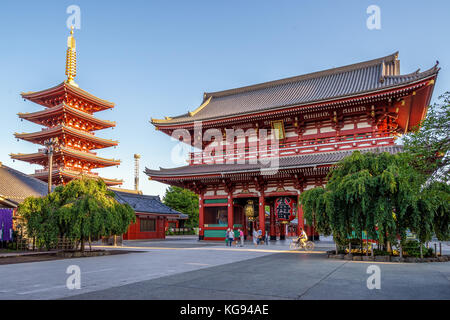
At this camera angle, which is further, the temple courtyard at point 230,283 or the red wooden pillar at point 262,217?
the red wooden pillar at point 262,217

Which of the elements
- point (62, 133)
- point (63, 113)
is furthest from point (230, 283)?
point (63, 113)

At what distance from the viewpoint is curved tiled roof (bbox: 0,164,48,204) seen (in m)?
22.5

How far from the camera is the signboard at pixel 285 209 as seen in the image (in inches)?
957

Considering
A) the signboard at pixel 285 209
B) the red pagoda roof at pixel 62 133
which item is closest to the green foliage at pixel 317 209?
the signboard at pixel 285 209

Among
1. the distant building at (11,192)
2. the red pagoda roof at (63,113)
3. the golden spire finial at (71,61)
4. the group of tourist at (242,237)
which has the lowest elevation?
the group of tourist at (242,237)

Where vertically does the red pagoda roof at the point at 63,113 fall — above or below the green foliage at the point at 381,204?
above

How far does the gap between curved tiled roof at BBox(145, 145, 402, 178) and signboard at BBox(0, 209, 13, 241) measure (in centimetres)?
Result: 992

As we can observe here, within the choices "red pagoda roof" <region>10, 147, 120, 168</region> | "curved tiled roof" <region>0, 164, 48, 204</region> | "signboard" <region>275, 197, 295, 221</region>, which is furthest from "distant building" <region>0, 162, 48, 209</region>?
"signboard" <region>275, 197, 295, 221</region>

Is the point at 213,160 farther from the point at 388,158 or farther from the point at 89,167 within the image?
the point at 89,167

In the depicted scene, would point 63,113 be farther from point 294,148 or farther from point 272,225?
point 294,148

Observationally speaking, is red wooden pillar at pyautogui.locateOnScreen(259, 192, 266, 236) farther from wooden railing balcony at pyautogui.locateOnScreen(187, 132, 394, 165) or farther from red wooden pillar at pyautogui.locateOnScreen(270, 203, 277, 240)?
wooden railing balcony at pyautogui.locateOnScreen(187, 132, 394, 165)

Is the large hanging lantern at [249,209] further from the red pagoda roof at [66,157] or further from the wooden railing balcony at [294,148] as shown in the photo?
the red pagoda roof at [66,157]

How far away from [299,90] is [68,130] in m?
25.7
